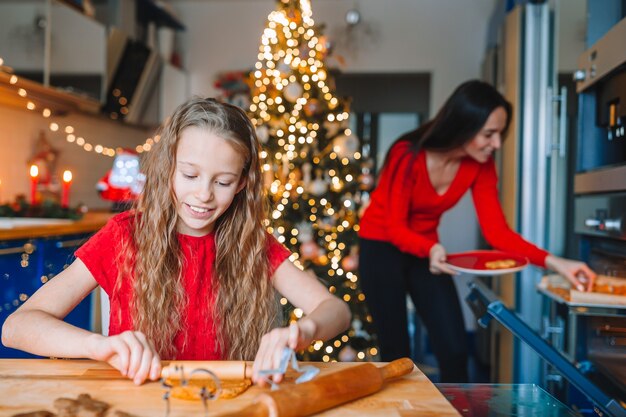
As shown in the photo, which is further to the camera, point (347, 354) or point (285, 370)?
point (347, 354)

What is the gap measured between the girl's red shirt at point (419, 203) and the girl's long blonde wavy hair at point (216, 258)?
849mm

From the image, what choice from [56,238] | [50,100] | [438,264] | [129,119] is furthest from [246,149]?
[129,119]

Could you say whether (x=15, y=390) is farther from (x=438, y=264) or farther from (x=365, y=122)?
(x=365, y=122)

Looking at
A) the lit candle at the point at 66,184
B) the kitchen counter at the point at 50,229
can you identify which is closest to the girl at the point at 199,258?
the kitchen counter at the point at 50,229

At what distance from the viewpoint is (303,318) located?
1188 mm

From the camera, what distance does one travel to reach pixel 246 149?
1.36 m

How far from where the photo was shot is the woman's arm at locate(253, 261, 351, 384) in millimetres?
927

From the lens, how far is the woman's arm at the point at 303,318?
93 cm

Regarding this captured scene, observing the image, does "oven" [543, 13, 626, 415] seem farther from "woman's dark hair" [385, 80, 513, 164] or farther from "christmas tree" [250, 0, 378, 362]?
"christmas tree" [250, 0, 378, 362]

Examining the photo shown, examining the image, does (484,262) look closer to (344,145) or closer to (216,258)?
(216,258)

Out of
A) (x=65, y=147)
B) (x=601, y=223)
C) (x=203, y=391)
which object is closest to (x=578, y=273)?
(x=601, y=223)

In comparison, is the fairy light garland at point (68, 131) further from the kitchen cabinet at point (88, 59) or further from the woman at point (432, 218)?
the woman at point (432, 218)

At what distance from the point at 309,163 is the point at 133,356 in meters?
2.75

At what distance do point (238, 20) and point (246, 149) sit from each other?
4299 millimetres
